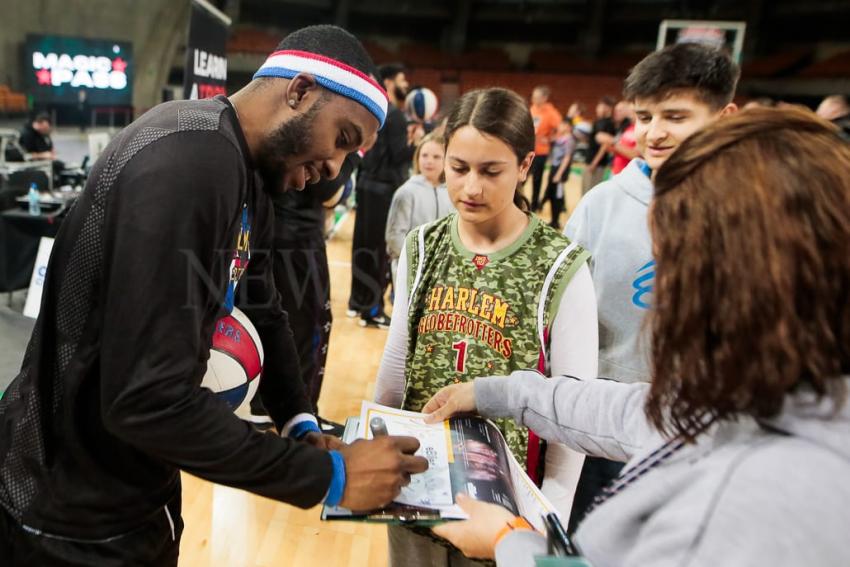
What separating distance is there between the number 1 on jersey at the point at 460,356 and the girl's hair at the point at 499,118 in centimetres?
48

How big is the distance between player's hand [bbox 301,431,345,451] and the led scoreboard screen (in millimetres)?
12065

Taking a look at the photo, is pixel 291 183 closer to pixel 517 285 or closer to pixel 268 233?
pixel 268 233

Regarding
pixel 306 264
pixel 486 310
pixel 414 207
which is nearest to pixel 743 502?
pixel 486 310

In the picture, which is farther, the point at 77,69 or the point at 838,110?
the point at 77,69

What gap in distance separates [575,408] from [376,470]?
0.41m

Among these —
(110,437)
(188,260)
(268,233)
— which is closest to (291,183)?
(268,233)

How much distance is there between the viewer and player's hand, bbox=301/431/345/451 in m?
1.15

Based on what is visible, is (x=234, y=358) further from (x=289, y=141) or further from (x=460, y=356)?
(x=289, y=141)

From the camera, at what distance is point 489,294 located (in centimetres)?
136

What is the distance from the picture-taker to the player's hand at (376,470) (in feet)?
3.12

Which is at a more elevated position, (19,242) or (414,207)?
(414,207)

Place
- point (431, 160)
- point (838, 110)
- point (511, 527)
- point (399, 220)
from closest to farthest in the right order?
1. point (511, 527)
2. point (431, 160)
3. point (399, 220)
4. point (838, 110)

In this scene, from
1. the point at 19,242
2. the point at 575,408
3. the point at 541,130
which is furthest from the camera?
the point at 541,130

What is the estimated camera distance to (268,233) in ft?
4.25
